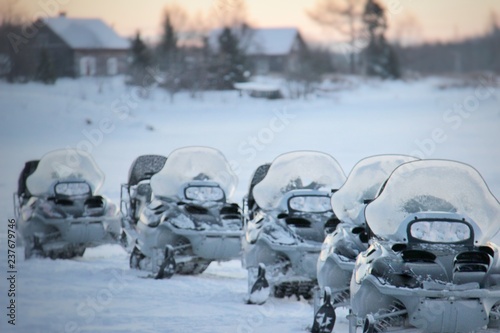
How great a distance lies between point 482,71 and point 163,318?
1389 inches

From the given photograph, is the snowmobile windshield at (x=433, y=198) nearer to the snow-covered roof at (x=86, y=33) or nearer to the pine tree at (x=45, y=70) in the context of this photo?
the pine tree at (x=45, y=70)

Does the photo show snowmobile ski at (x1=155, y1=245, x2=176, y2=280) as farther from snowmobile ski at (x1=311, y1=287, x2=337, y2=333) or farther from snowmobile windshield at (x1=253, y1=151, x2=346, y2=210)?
snowmobile ski at (x1=311, y1=287, x2=337, y2=333)

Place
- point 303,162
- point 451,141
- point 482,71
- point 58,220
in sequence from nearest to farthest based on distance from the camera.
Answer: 1. point 303,162
2. point 58,220
3. point 451,141
4. point 482,71

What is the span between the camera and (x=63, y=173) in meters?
15.4

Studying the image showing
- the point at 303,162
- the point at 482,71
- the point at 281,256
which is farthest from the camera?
the point at 482,71

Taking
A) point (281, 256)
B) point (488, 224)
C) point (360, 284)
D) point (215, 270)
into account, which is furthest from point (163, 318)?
point (215, 270)

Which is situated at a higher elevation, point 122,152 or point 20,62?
point 20,62

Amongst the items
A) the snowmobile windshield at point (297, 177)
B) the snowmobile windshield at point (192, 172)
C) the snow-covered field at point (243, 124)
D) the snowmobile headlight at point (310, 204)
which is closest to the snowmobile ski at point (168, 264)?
the snowmobile windshield at point (192, 172)

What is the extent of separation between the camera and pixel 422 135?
36.9 metres

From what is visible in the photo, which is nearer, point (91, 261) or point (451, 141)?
point (91, 261)

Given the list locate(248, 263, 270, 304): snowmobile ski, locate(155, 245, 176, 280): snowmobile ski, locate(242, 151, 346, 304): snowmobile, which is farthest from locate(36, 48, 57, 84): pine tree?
locate(248, 263, 270, 304): snowmobile ski

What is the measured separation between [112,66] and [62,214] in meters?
38.3

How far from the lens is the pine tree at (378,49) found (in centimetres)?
4731

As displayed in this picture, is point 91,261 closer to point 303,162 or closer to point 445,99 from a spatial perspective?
point 303,162
